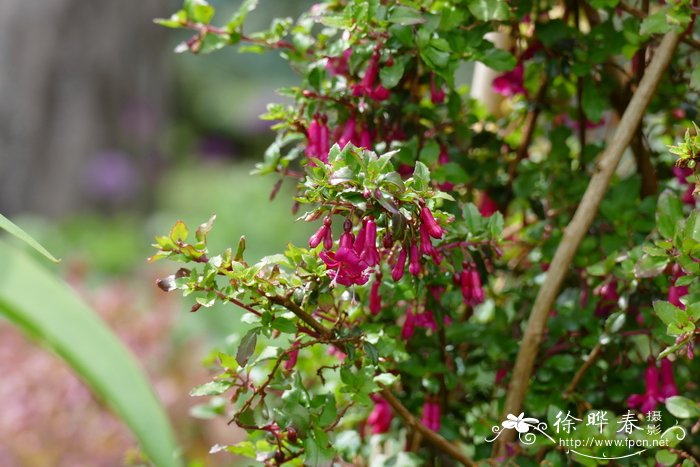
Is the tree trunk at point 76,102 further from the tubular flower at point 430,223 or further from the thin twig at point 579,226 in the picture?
the tubular flower at point 430,223

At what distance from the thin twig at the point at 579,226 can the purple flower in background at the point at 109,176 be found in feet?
13.7

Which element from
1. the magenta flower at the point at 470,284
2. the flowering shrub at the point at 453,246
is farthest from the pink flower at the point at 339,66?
the magenta flower at the point at 470,284

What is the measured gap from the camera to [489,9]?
2.84 ft

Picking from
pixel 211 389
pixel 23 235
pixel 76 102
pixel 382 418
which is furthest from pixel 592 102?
pixel 76 102

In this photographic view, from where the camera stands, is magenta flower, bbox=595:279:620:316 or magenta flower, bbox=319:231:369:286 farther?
magenta flower, bbox=595:279:620:316

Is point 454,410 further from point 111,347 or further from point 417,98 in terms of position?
point 111,347

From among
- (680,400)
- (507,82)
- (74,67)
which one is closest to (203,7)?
(507,82)

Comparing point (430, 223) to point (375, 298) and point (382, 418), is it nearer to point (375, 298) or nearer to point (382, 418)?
point (375, 298)

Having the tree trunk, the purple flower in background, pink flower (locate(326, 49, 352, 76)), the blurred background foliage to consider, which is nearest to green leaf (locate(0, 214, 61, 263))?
pink flower (locate(326, 49, 352, 76))

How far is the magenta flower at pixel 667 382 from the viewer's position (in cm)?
91

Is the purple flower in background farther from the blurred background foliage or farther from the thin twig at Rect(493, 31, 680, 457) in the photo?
the thin twig at Rect(493, 31, 680, 457)

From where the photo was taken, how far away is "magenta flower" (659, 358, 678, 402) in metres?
0.91

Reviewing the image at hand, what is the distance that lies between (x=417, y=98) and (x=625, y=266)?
0.96ft

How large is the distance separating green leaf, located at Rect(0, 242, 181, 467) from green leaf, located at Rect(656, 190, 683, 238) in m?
0.49
